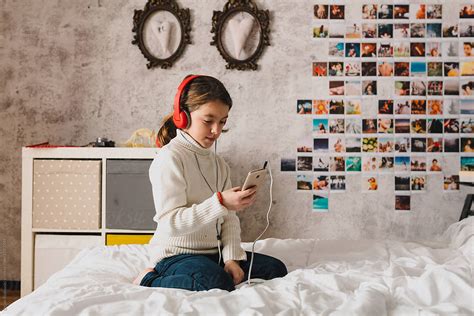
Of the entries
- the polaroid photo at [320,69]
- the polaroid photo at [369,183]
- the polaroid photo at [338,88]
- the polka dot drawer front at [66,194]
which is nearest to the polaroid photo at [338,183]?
the polaroid photo at [369,183]

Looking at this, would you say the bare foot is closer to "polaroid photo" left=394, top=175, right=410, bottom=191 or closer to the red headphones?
the red headphones

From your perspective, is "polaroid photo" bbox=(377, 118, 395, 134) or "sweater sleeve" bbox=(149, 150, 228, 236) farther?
"polaroid photo" bbox=(377, 118, 395, 134)

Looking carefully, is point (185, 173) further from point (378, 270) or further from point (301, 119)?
point (301, 119)

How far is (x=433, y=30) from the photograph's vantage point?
3486mm

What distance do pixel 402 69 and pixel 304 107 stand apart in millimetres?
594

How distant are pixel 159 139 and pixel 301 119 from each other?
1.36 m

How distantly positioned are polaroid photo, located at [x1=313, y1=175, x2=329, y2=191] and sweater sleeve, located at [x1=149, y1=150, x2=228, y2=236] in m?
1.59

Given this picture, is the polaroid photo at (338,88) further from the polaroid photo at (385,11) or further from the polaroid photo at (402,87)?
the polaroid photo at (385,11)

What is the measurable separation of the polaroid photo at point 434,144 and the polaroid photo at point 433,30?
580mm

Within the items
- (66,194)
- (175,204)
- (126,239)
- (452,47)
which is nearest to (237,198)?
(175,204)

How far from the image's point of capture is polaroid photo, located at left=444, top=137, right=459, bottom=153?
349cm

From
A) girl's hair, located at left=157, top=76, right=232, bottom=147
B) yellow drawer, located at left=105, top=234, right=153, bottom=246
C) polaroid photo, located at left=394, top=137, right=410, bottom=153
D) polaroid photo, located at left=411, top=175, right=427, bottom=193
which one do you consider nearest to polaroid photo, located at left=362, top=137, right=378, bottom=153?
polaroid photo, located at left=394, top=137, right=410, bottom=153

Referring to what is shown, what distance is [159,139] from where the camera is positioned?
2.36 m

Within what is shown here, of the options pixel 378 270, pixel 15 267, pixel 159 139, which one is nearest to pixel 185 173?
pixel 159 139
